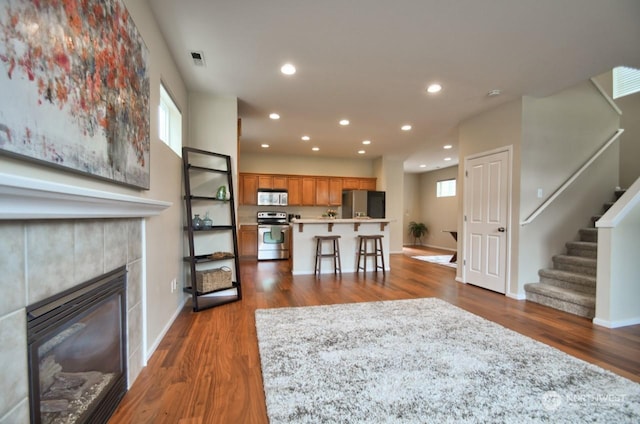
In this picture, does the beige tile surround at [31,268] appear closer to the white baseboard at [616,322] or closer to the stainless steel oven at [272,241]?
the white baseboard at [616,322]

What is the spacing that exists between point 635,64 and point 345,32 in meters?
2.92

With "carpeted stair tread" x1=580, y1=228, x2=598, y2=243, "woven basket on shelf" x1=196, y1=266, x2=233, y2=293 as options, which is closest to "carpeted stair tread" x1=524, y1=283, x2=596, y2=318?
"carpeted stair tread" x1=580, y1=228, x2=598, y2=243

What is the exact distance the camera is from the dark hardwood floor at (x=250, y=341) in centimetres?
156

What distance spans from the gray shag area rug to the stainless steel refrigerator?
4.77 metres

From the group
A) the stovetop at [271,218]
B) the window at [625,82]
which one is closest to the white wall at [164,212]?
the stovetop at [271,218]

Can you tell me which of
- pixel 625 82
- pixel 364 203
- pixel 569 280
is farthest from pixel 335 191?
pixel 625 82

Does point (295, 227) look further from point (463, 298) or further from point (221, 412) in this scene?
point (221, 412)

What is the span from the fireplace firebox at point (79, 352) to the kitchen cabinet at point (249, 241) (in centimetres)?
510

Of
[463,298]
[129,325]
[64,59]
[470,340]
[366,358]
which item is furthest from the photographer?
[463,298]

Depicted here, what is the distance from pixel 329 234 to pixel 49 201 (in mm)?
4438

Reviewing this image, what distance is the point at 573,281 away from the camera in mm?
3361

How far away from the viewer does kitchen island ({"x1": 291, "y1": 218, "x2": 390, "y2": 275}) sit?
199 inches

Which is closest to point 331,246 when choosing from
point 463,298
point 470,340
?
point 463,298

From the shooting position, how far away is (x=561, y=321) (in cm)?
288
